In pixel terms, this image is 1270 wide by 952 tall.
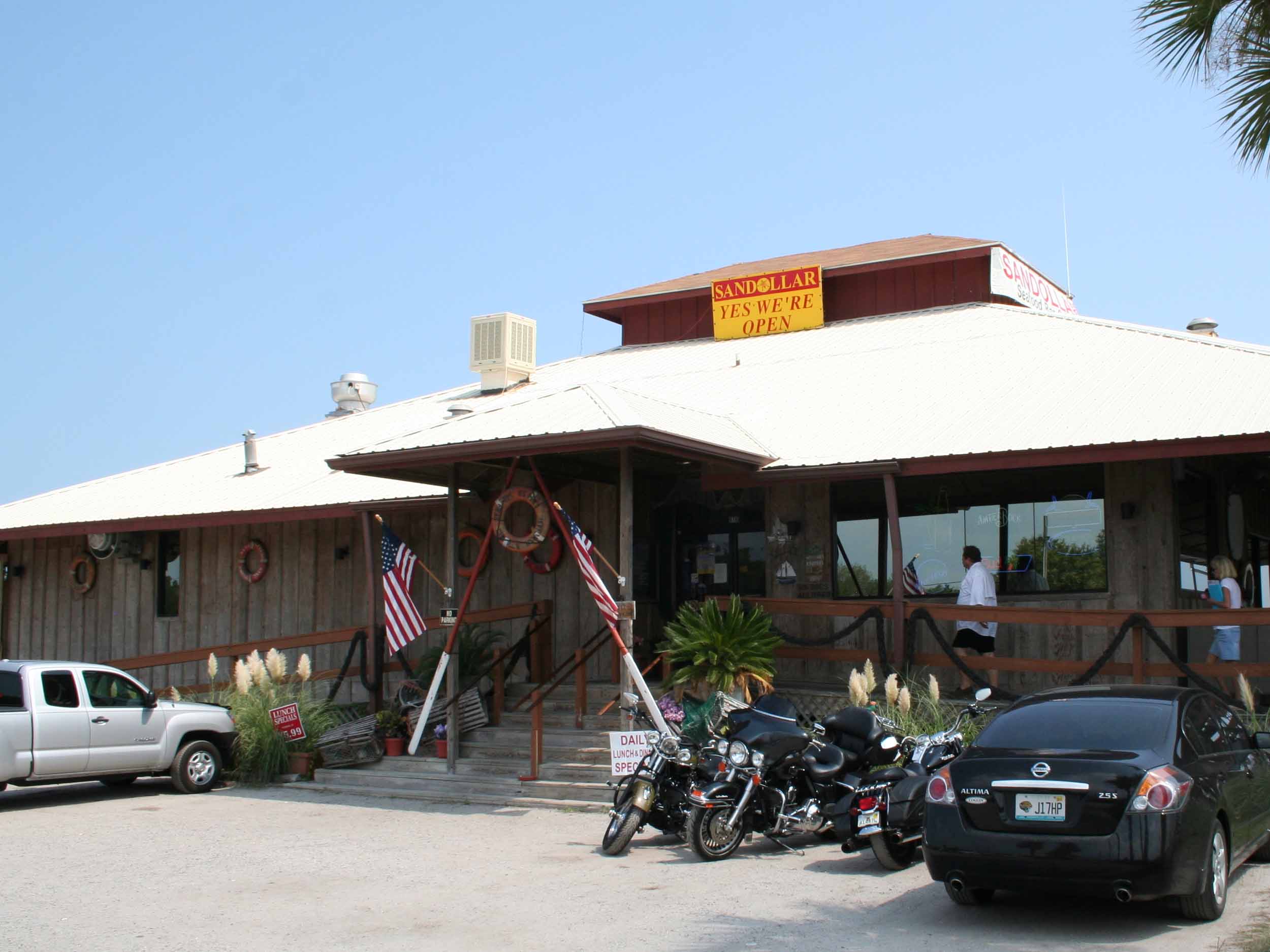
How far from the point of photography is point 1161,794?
734 cm

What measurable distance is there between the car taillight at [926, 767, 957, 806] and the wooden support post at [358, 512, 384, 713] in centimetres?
1023

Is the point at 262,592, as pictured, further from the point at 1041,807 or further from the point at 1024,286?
the point at 1041,807

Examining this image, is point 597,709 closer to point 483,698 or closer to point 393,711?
point 483,698

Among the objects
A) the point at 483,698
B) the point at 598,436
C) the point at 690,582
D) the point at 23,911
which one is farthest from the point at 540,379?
the point at 23,911

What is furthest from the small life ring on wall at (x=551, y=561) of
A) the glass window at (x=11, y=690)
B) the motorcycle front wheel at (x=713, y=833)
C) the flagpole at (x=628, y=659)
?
the motorcycle front wheel at (x=713, y=833)

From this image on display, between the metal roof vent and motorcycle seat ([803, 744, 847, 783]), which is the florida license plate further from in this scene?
the metal roof vent

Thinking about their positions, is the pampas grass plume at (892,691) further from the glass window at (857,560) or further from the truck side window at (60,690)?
the truck side window at (60,690)

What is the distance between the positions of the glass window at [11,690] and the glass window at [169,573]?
686 centimetres

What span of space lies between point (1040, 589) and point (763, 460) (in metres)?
3.49

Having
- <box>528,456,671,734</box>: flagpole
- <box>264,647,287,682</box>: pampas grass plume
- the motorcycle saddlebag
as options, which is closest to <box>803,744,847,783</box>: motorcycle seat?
the motorcycle saddlebag

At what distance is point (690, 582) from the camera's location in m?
17.6

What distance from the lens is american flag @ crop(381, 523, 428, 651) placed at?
15094mm

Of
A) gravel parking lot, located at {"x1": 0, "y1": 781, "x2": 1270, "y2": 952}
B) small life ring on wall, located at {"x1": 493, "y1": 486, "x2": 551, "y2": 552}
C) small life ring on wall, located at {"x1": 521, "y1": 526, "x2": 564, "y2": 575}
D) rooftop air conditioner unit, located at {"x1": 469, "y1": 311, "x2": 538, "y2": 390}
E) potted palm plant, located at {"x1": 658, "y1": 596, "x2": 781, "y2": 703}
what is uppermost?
rooftop air conditioner unit, located at {"x1": 469, "y1": 311, "x2": 538, "y2": 390}

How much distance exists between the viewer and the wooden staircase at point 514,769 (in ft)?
43.5
